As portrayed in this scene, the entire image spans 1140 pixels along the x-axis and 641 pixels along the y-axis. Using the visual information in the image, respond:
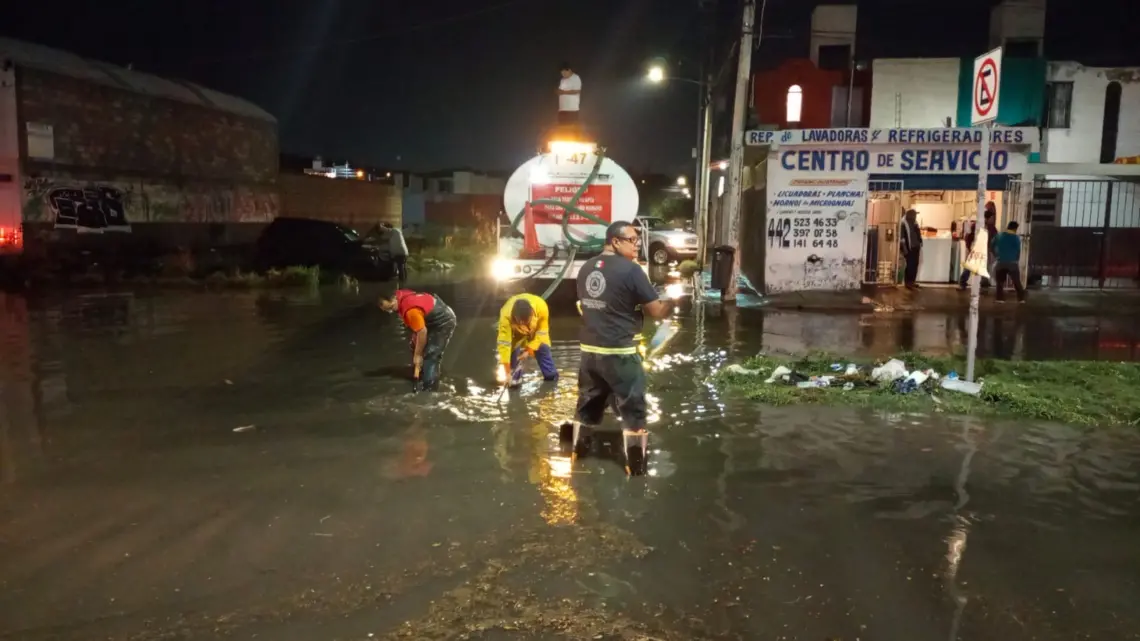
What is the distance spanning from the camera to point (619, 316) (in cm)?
591

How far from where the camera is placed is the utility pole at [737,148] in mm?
16109

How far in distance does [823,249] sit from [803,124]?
660 cm

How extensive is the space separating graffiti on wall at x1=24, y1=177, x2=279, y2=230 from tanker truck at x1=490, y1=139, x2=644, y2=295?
11790 millimetres

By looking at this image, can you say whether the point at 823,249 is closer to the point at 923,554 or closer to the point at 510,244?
the point at 510,244

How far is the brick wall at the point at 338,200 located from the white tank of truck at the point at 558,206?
57.1ft

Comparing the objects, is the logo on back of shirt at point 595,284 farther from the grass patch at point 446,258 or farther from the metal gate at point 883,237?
the grass patch at point 446,258

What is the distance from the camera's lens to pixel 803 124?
23.1m

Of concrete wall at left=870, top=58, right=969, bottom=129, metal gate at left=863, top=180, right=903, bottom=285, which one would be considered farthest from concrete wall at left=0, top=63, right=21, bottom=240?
concrete wall at left=870, top=58, right=969, bottom=129

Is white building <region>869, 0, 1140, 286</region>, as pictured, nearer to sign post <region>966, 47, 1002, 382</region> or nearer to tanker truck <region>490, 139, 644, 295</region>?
tanker truck <region>490, 139, 644, 295</region>

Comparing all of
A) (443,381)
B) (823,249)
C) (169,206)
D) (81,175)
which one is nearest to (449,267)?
(169,206)

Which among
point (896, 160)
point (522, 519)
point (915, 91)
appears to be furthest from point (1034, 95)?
point (522, 519)

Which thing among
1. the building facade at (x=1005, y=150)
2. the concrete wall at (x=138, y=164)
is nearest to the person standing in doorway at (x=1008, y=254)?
the building facade at (x=1005, y=150)

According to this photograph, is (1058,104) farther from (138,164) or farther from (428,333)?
(138,164)

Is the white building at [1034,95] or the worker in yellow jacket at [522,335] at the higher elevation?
the white building at [1034,95]
